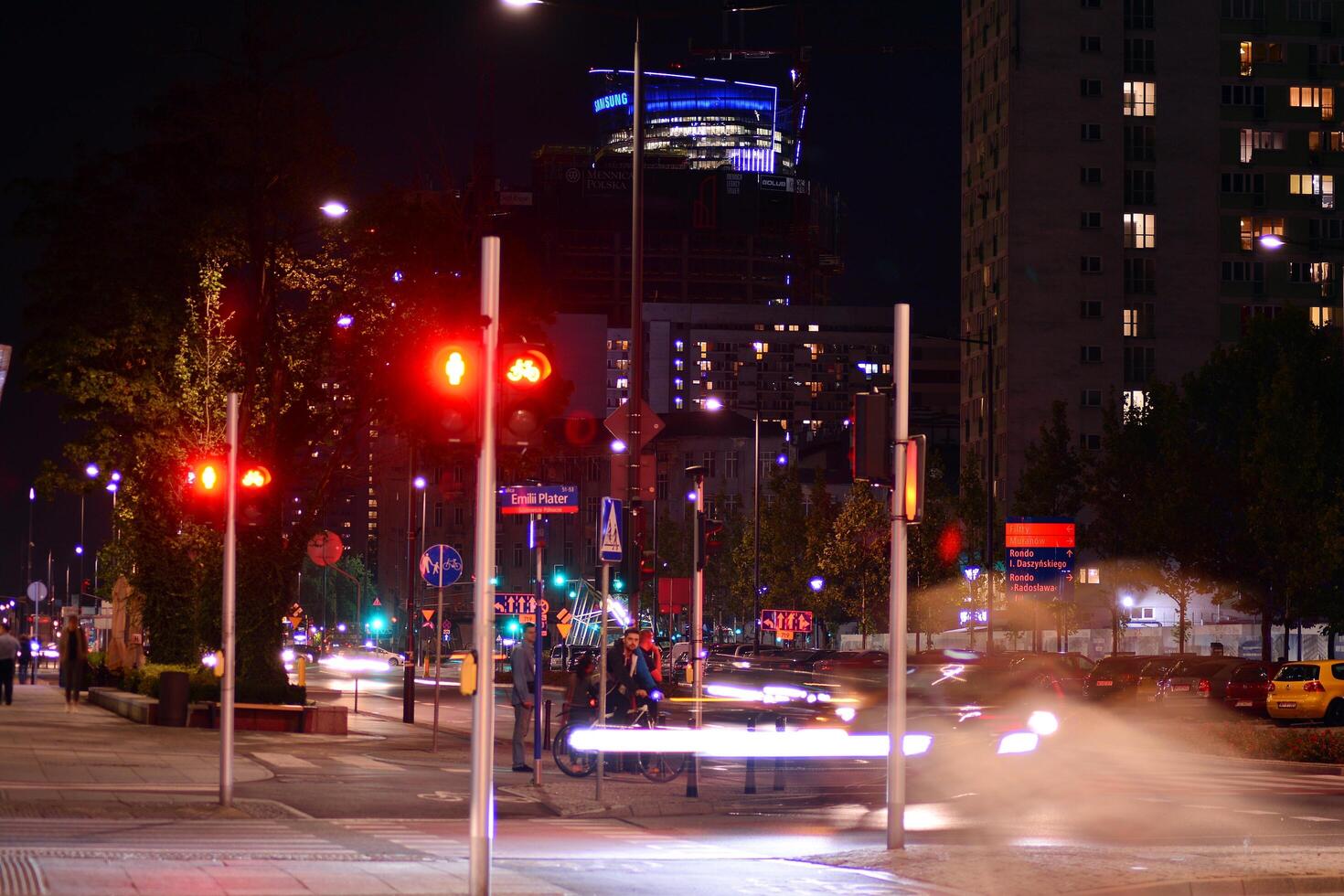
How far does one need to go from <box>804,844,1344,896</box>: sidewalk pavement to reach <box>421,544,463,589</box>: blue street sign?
1455 centimetres

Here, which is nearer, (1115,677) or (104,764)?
(104,764)

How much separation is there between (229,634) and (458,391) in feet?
23.8

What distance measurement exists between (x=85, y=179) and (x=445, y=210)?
7783mm

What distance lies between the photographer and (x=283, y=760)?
88.1 feet

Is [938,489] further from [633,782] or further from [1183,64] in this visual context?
[633,782]

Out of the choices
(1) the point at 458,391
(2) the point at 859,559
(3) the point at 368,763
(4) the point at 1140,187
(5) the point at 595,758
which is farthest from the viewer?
(4) the point at 1140,187

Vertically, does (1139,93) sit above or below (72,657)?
above

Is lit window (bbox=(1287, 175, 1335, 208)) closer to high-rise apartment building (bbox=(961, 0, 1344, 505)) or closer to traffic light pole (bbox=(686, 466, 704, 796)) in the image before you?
high-rise apartment building (bbox=(961, 0, 1344, 505))

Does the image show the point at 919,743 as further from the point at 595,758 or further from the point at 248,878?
the point at 248,878

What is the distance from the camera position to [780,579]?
95.4 metres

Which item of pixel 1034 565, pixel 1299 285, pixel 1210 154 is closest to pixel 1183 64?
pixel 1210 154

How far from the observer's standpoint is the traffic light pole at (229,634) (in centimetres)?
1862

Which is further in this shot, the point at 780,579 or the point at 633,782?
the point at 780,579

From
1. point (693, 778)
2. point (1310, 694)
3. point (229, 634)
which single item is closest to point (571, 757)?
point (693, 778)
